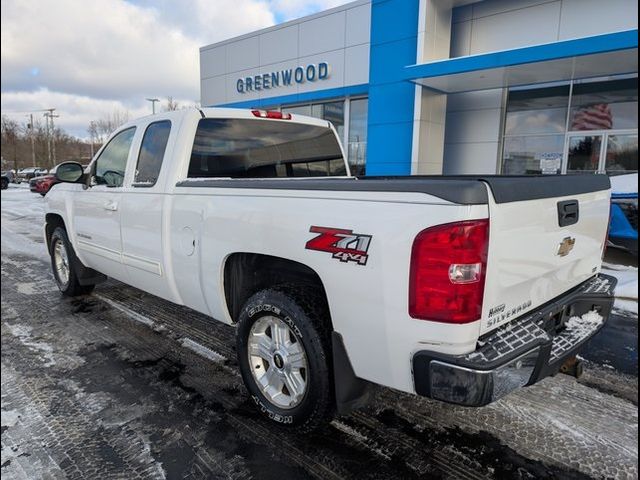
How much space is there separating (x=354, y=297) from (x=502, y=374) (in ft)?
2.46

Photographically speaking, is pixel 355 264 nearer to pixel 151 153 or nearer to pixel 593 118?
pixel 151 153

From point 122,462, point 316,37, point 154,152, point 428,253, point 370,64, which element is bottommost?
point 122,462

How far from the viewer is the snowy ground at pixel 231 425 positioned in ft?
8.25

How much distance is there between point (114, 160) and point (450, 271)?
3.77 metres

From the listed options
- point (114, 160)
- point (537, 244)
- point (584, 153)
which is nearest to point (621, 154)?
point (584, 153)

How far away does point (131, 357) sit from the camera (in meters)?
3.87

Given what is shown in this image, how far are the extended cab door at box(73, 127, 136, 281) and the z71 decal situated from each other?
2.51m

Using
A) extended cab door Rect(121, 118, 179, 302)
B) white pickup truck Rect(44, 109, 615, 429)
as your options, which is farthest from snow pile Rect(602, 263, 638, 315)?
extended cab door Rect(121, 118, 179, 302)

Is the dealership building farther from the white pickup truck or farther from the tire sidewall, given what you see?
the tire sidewall

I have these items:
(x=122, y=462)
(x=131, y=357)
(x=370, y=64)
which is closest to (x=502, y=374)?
(x=122, y=462)

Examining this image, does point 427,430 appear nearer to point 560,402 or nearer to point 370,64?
point 560,402

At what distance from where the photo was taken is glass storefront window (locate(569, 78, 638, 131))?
10.8 metres

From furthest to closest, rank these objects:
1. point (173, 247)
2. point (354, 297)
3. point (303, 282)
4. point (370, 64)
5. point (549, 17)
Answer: point (370, 64)
point (549, 17)
point (173, 247)
point (303, 282)
point (354, 297)

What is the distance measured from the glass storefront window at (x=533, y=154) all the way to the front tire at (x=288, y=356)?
11.2 m
